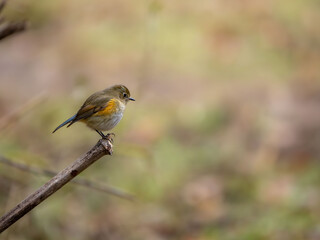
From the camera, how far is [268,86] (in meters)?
8.88

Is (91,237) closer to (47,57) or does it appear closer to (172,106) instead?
(172,106)

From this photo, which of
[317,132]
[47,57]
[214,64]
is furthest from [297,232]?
[47,57]

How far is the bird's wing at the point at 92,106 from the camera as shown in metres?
3.35

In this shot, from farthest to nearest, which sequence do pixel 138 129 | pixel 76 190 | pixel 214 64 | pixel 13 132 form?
pixel 214 64
pixel 138 129
pixel 13 132
pixel 76 190

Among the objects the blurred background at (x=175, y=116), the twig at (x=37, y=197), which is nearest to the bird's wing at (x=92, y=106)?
the blurred background at (x=175, y=116)

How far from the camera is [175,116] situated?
8211mm

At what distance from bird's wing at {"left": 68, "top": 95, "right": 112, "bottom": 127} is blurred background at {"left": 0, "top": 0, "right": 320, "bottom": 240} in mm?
710

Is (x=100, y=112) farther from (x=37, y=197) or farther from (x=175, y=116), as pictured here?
(x=175, y=116)

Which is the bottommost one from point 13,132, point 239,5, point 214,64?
point 13,132

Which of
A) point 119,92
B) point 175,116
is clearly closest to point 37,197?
point 119,92

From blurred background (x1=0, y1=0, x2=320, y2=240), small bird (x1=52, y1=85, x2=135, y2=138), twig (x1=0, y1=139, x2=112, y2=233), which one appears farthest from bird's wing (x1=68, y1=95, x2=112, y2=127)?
twig (x1=0, y1=139, x2=112, y2=233)

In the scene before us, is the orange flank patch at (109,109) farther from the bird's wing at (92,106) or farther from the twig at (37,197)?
the twig at (37,197)

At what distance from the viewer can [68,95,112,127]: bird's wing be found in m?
3.35

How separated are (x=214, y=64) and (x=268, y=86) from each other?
1.12 metres
